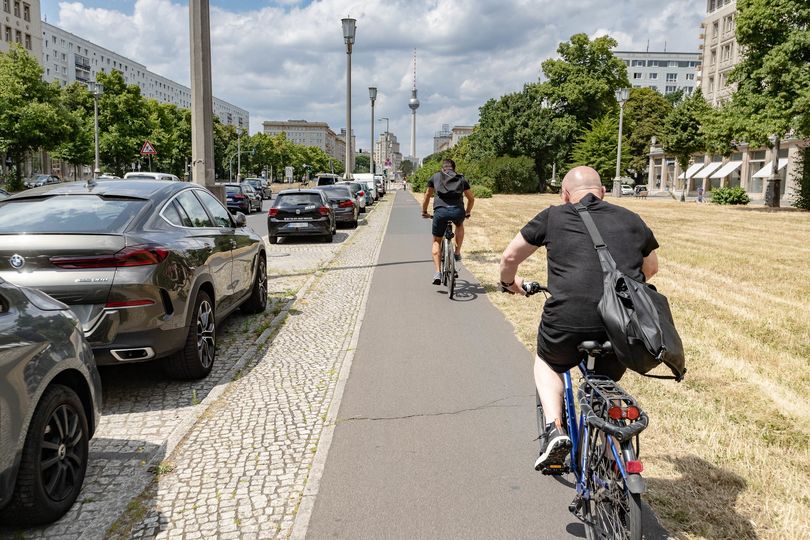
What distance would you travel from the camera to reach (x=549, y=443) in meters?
3.12

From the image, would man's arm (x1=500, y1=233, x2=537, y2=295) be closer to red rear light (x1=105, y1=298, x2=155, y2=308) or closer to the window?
red rear light (x1=105, y1=298, x2=155, y2=308)

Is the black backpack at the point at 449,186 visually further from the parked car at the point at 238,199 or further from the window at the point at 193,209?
the parked car at the point at 238,199

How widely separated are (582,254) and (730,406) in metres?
2.76

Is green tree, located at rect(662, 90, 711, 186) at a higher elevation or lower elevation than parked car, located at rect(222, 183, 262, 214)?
higher

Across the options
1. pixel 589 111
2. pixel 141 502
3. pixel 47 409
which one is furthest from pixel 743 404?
pixel 589 111

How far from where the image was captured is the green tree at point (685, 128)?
183 feet

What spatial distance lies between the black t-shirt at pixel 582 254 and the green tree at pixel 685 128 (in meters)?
57.8

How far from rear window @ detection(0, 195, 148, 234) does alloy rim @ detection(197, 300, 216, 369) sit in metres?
0.99

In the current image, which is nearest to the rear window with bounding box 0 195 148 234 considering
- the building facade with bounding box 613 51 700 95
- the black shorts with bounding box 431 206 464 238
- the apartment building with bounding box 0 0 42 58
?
the black shorts with bounding box 431 206 464 238

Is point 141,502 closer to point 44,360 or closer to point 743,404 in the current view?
point 44,360

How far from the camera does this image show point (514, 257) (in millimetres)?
3404

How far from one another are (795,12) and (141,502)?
122 feet

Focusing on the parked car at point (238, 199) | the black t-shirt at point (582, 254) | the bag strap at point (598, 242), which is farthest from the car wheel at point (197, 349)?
the parked car at point (238, 199)

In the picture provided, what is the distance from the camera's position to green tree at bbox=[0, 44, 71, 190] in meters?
40.1
